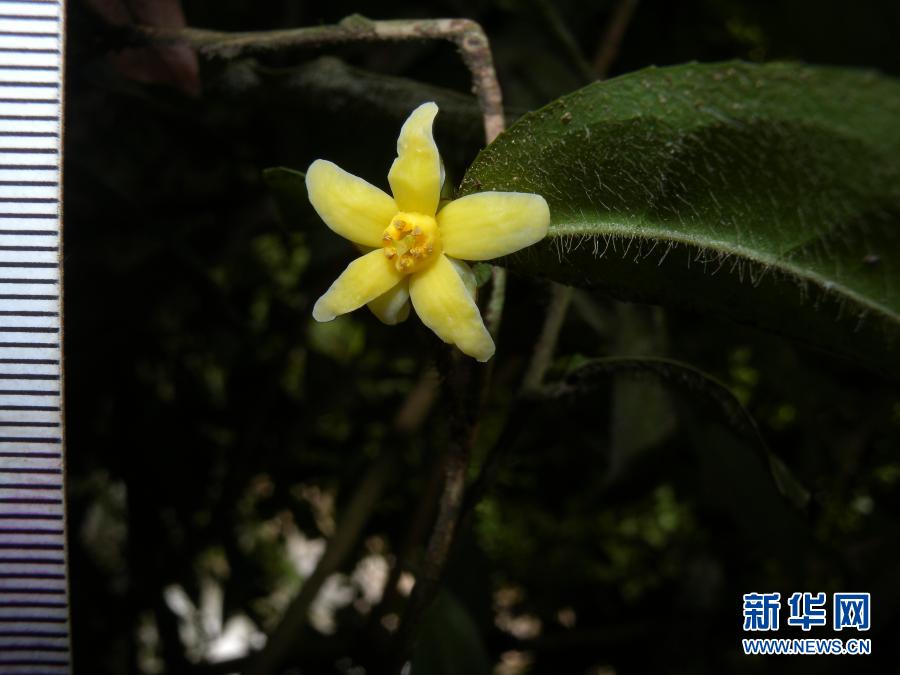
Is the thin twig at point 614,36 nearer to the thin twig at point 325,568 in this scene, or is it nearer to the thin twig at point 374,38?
the thin twig at point 374,38

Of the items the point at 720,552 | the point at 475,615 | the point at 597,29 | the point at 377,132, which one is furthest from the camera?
the point at 720,552

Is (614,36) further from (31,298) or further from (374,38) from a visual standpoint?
(31,298)

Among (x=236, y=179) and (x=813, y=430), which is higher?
(x=236, y=179)

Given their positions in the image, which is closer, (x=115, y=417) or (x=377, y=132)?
(x=377, y=132)

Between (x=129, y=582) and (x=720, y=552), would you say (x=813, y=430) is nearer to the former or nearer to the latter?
(x=720, y=552)

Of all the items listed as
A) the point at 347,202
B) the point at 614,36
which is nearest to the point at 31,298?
the point at 347,202

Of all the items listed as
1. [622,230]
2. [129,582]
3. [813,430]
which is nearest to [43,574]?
[622,230]

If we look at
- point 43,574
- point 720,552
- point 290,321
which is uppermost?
point 43,574
